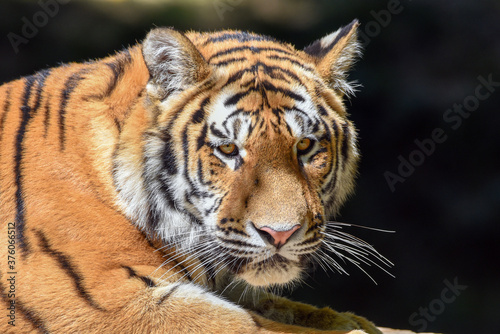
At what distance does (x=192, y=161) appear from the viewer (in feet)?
6.29

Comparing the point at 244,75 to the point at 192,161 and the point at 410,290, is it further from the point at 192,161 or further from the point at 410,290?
the point at 410,290

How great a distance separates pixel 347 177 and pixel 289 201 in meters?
0.50

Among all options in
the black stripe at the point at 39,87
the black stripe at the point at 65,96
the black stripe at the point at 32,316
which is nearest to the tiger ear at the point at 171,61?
the black stripe at the point at 65,96

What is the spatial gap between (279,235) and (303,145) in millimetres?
344

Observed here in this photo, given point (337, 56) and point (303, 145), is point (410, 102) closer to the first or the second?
point (337, 56)

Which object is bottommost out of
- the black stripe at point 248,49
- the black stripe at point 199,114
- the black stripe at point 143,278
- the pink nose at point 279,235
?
the black stripe at point 143,278

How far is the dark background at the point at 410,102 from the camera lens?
379 cm

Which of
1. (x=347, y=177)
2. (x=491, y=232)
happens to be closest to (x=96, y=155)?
(x=347, y=177)

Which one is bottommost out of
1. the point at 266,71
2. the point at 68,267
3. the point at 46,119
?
the point at 68,267

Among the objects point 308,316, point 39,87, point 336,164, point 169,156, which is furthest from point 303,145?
point 39,87

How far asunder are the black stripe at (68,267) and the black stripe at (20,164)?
50mm

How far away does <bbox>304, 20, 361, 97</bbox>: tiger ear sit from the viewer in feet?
6.97

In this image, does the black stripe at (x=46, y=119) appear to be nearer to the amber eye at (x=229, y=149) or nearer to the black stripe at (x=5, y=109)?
the black stripe at (x=5, y=109)

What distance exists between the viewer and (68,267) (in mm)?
1789
